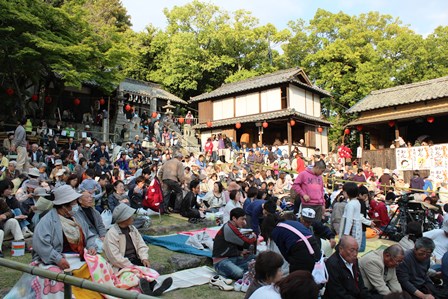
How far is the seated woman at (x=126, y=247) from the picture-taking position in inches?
199

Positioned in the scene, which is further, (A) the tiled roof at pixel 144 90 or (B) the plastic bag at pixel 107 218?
(A) the tiled roof at pixel 144 90

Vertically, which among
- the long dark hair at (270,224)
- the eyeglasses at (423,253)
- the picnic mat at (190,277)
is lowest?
the picnic mat at (190,277)

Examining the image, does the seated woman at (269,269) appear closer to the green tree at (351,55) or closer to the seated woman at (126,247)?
the seated woman at (126,247)

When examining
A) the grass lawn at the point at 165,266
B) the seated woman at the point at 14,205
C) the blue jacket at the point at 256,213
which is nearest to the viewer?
the grass lawn at the point at 165,266

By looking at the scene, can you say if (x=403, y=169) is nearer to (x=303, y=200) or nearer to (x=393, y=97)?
(x=393, y=97)

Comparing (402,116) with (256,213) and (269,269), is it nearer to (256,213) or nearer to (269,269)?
(256,213)

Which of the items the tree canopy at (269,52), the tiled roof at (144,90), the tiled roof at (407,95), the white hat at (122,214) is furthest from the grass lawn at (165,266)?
the tiled roof at (144,90)

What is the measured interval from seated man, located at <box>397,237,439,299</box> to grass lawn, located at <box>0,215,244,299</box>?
238 cm

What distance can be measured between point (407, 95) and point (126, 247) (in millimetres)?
23422

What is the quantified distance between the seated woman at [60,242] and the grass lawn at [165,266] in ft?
3.62

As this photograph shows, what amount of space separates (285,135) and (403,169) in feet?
31.1

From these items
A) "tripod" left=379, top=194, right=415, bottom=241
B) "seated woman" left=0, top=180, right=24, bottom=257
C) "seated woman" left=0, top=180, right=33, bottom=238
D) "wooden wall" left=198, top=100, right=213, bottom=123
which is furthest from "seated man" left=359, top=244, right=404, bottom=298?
"wooden wall" left=198, top=100, right=213, bottom=123

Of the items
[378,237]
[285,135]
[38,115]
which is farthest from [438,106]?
[38,115]

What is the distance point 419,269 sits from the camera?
215 inches
